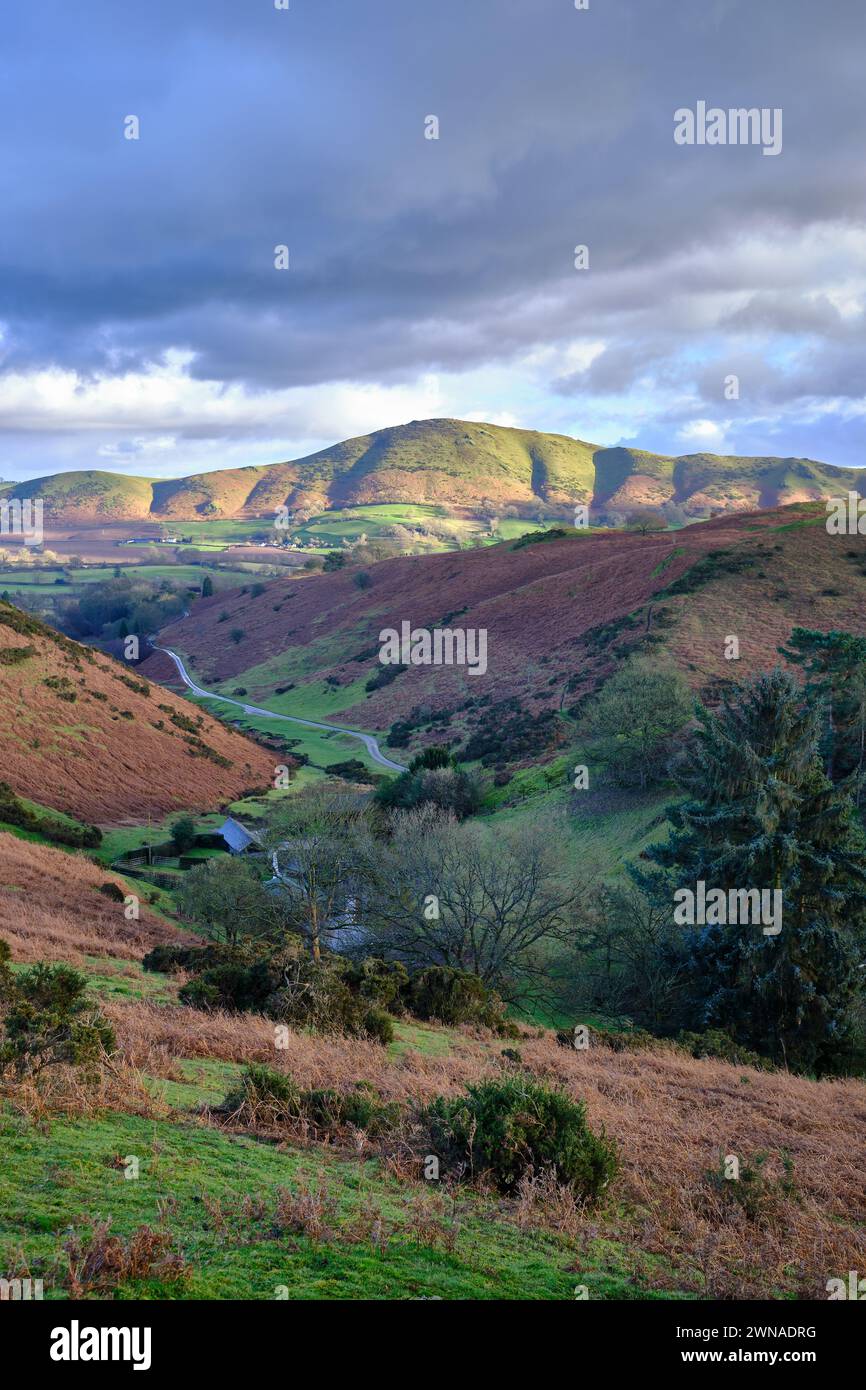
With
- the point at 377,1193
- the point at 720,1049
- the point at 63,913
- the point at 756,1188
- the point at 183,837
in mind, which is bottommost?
the point at 720,1049

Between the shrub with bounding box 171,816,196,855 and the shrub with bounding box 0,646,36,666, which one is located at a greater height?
the shrub with bounding box 0,646,36,666

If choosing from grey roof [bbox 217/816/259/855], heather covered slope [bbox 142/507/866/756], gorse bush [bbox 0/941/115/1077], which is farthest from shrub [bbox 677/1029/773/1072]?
heather covered slope [bbox 142/507/866/756]

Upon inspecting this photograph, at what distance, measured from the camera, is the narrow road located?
65.7 meters

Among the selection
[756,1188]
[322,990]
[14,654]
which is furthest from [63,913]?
[14,654]

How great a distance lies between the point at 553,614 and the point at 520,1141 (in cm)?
7450

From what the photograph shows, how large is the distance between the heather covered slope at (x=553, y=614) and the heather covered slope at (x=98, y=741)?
19391mm

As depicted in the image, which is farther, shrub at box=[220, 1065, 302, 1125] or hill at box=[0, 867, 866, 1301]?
shrub at box=[220, 1065, 302, 1125]

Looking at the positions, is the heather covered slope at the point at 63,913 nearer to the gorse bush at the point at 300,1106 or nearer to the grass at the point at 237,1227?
the gorse bush at the point at 300,1106

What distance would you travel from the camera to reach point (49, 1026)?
9.49 metres

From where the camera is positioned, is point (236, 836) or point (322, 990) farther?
point (236, 836)

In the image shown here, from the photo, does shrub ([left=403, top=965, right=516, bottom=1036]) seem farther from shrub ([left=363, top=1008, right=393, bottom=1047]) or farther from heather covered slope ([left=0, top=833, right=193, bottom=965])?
heather covered slope ([left=0, top=833, right=193, bottom=965])

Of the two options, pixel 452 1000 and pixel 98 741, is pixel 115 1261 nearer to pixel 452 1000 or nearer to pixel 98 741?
pixel 452 1000

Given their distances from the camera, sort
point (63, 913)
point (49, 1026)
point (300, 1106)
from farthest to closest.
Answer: point (63, 913) < point (300, 1106) < point (49, 1026)

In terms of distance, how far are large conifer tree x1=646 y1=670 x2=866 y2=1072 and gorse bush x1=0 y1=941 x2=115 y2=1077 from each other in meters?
18.2
